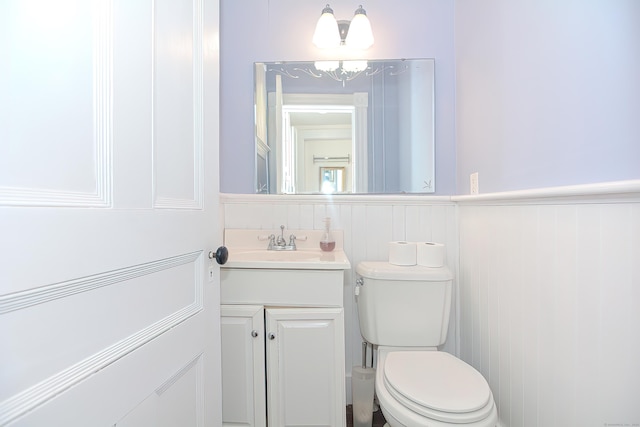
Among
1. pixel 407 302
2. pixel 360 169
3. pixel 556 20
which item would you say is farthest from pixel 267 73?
pixel 407 302

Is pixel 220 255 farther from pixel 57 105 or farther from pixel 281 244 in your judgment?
pixel 281 244

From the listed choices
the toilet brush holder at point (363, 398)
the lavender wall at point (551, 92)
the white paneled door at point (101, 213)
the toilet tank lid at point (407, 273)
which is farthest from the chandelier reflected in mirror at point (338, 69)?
the toilet brush holder at point (363, 398)

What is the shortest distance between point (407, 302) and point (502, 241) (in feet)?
1.50

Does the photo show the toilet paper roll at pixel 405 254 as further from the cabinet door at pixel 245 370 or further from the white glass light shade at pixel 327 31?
the white glass light shade at pixel 327 31

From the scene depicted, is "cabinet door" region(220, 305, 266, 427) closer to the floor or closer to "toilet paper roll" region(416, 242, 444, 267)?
the floor

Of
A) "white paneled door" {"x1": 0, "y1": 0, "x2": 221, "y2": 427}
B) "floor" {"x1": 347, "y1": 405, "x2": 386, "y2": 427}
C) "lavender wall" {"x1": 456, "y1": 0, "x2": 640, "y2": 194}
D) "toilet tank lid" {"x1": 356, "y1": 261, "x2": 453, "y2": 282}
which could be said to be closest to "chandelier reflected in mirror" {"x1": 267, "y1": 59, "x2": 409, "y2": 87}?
"lavender wall" {"x1": 456, "y1": 0, "x2": 640, "y2": 194}

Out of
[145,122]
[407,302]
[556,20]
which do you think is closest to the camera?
[145,122]

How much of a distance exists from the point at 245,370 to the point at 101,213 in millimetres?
946

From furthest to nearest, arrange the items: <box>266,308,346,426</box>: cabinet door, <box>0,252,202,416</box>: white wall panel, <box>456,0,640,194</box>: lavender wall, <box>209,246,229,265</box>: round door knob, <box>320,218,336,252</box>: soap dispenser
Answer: <box>320,218,336,252</box>: soap dispenser
<box>266,308,346,426</box>: cabinet door
<box>209,246,229,265</box>: round door knob
<box>456,0,640,194</box>: lavender wall
<box>0,252,202,416</box>: white wall panel

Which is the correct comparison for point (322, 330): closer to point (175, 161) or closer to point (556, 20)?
point (175, 161)

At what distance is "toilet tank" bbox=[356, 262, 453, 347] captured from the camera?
1.32 metres

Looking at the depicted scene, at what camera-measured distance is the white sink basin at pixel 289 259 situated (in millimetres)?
1202

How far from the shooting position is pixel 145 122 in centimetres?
61

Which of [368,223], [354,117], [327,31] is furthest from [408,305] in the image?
[327,31]
